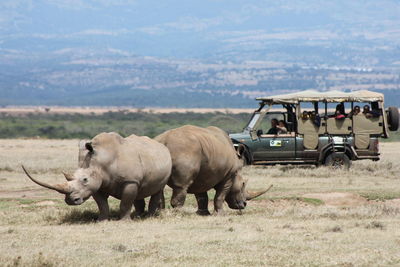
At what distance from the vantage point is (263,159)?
97.9 ft

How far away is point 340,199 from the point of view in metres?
22.4

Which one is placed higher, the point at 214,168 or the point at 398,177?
the point at 214,168

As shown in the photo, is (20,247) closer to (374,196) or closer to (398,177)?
(374,196)

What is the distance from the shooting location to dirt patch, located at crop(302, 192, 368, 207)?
21.9 m

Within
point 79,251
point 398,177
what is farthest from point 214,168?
point 398,177

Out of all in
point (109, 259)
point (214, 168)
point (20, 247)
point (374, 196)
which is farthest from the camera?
point (374, 196)

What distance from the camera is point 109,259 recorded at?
13055 mm

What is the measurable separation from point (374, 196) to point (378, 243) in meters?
8.12

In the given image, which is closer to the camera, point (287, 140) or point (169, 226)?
point (169, 226)

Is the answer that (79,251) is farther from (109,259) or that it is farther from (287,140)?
(287,140)

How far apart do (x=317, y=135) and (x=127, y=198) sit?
1426 cm

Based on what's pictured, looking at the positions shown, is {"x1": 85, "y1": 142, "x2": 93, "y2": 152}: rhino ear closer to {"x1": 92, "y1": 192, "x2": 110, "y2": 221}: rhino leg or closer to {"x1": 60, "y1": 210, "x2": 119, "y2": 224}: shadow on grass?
{"x1": 92, "y1": 192, "x2": 110, "y2": 221}: rhino leg

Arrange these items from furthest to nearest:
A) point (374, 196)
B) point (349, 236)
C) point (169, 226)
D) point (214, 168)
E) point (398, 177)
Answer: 1. point (398, 177)
2. point (374, 196)
3. point (214, 168)
4. point (169, 226)
5. point (349, 236)

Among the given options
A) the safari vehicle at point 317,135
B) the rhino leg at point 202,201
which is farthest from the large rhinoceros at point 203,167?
the safari vehicle at point 317,135
